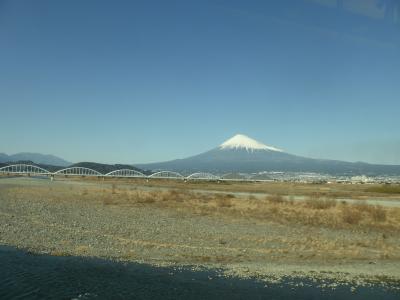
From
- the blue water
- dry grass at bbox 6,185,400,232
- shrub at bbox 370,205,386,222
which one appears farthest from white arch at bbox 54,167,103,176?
the blue water

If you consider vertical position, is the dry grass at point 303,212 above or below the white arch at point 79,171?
below

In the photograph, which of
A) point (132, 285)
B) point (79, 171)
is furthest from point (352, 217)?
point (79, 171)

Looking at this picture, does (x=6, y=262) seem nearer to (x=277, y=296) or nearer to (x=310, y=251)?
(x=277, y=296)

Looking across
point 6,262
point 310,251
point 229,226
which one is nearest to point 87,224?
point 229,226

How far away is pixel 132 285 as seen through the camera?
47.7 feet

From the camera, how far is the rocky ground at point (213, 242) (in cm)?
1811

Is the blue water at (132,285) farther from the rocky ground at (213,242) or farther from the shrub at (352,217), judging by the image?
the shrub at (352,217)

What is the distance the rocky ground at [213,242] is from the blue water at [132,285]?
1.33 meters

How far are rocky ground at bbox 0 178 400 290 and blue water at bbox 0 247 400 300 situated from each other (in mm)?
1335

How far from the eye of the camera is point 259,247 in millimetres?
21891

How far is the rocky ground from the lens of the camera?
59.4 feet

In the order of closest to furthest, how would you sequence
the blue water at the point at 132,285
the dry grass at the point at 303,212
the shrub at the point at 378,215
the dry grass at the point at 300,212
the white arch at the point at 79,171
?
the blue water at the point at 132,285 → the dry grass at the point at 300,212 → the dry grass at the point at 303,212 → the shrub at the point at 378,215 → the white arch at the point at 79,171

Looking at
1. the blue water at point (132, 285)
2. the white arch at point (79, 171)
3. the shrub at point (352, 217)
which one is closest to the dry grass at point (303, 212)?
the shrub at point (352, 217)

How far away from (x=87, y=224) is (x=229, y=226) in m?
7.78
